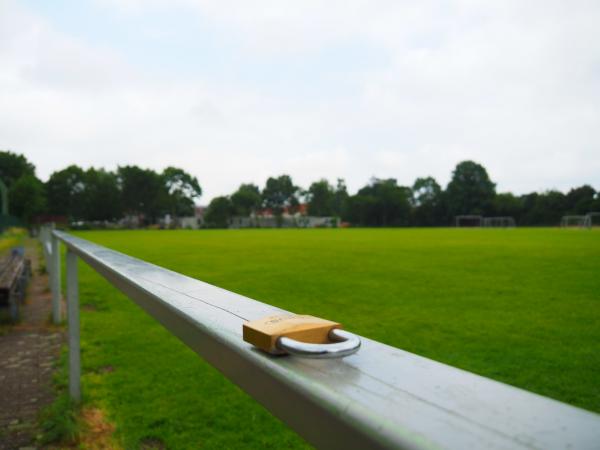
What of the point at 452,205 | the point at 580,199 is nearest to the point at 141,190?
the point at 452,205

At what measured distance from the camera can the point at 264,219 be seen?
319 feet

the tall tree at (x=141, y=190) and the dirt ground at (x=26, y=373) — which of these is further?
the tall tree at (x=141, y=190)

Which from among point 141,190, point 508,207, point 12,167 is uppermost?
point 12,167

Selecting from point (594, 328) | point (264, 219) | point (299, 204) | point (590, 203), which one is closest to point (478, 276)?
point (594, 328)

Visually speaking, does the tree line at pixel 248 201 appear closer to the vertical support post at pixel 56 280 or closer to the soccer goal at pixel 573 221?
the soccer goal at pixel 573 221

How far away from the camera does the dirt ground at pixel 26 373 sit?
11.2 ft

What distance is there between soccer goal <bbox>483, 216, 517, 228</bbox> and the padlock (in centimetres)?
8050

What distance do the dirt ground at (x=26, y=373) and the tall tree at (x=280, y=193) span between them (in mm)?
101601

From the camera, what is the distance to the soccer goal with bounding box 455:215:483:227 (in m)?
79.9

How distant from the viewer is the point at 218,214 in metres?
89.9

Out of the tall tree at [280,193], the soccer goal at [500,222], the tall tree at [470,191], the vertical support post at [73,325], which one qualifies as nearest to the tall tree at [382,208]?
the tall tree at [470,191]

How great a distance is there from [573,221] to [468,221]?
16.2 meters

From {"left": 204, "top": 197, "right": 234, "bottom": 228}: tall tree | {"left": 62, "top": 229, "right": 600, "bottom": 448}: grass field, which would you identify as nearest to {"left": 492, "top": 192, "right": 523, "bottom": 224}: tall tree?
{"left": 204, "top": 197, "right": 234, "bottom": 228}: tall tree

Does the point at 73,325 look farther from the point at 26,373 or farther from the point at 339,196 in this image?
the point at 339,196
